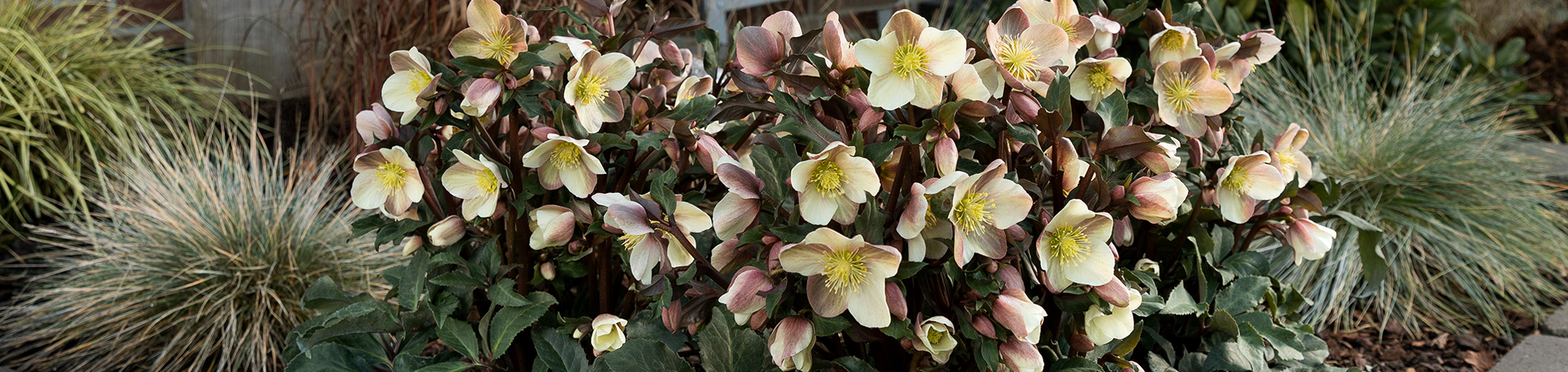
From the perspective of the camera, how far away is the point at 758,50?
2.92ft

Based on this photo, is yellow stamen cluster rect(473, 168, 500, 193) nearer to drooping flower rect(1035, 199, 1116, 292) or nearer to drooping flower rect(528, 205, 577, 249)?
drooping flower rect(528, 205, 577, 249)

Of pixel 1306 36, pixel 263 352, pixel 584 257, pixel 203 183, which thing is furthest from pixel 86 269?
pixel 1306 36

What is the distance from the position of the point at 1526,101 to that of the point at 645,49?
4227 millimetres

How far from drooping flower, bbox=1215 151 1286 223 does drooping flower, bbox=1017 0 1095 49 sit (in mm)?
235

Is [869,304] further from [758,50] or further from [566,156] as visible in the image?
[566,156]

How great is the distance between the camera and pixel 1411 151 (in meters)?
2.30

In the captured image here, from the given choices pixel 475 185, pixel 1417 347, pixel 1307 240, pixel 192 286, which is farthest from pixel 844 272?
pixel 1417 347

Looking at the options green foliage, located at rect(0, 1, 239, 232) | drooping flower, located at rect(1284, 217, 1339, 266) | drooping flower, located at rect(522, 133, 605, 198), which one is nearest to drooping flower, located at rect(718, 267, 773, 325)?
drooping flower, located at rect(522, 133, 605, 198)

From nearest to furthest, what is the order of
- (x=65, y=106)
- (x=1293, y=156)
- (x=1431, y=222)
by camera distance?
(x=1293, y=156), (x=1431, y=222), (x=65, y=106)

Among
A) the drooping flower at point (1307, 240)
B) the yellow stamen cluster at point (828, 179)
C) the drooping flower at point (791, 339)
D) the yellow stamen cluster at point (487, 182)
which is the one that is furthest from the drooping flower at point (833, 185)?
the drooping flower at point (1307, 240)

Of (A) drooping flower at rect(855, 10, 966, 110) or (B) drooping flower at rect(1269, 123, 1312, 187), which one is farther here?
(B) drooping flower at rect(1269, 123, 1312, 187)

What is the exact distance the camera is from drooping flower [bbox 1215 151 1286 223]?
1104 mm

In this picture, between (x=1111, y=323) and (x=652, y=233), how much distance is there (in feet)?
1.47

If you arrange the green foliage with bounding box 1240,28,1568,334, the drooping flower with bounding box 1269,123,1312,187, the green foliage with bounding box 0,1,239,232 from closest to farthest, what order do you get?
the drooping flower with bounding box 1269,123,1312,187 → the green foliage with bounding box 1240,28,1568,334 → the green foliage with bounding box 0,1,239,232
